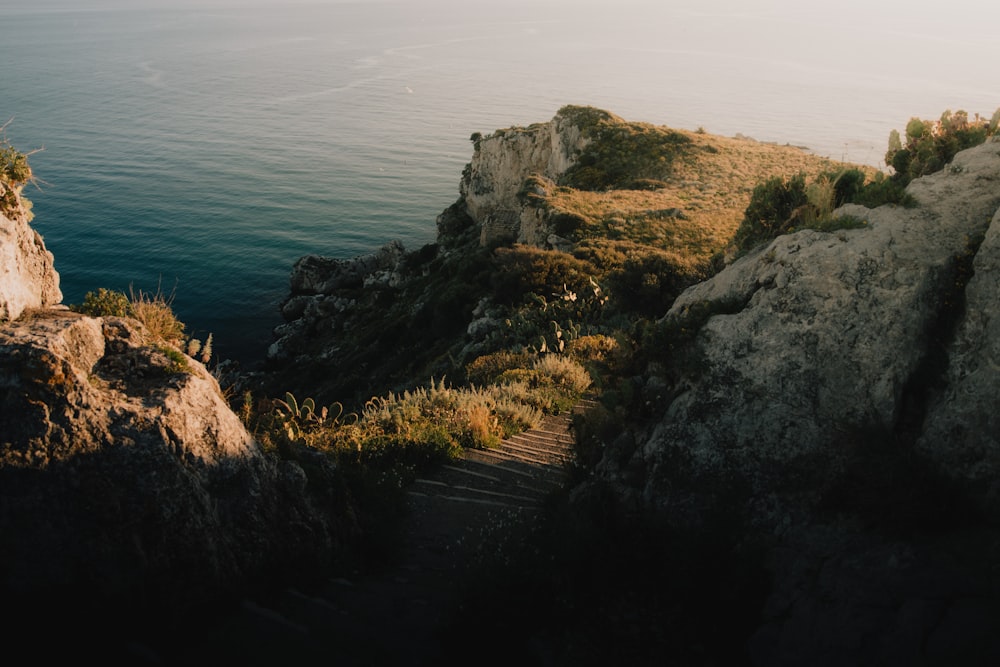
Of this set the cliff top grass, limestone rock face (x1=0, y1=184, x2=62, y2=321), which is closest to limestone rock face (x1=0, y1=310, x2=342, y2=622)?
limestone rock face (x1=0, y1=184, x2=62, y2=321)

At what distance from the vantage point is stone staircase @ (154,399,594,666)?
199 inches

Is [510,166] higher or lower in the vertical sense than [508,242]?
higher

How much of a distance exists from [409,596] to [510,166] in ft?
180

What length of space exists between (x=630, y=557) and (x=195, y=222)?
68899 mm

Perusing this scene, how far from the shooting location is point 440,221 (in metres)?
63.5

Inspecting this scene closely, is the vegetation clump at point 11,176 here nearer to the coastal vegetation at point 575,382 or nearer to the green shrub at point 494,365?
the coastal vegetation at point 575,382

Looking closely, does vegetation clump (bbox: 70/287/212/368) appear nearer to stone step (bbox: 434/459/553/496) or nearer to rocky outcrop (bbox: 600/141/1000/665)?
stone step (bbox: 434/459/553/496)

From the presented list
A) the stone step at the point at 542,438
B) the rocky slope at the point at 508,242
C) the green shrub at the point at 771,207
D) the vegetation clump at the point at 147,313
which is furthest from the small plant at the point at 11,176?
the rocky slope at the point at 508,242

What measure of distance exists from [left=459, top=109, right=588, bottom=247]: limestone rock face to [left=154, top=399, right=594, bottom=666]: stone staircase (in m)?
34.4

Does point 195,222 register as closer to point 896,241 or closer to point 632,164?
point 632,164

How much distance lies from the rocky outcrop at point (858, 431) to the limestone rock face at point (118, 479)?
4.69 metres

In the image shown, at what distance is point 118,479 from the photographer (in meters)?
4.97

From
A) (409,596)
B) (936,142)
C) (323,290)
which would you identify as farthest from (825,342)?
(323,290)

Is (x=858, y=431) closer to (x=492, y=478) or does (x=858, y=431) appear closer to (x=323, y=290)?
(x=492, y=478)
